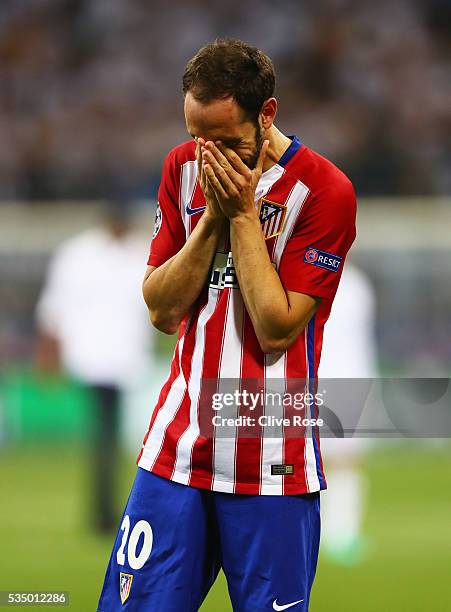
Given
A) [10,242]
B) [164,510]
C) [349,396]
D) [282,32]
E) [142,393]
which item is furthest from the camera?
[282,32]

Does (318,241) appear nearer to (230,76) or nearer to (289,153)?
(289,153)

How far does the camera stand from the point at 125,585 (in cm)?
274

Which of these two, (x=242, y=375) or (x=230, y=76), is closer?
(x=230, y=76)

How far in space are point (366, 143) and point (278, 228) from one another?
1037cm

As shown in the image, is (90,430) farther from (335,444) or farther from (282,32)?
(282,32)

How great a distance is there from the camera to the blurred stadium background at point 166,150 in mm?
9062

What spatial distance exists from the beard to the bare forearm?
15 cm

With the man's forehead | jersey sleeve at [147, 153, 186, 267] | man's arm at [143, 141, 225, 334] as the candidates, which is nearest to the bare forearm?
man's arm at [143, 141, 225, 334]

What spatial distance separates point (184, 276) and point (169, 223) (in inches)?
9.5

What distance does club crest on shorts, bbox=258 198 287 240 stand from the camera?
2.73 m

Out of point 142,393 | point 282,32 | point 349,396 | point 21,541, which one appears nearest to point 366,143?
point 282,32

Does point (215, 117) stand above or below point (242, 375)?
above

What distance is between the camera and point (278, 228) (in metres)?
2.75

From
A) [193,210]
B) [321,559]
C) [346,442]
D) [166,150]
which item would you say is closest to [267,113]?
[193,210]
